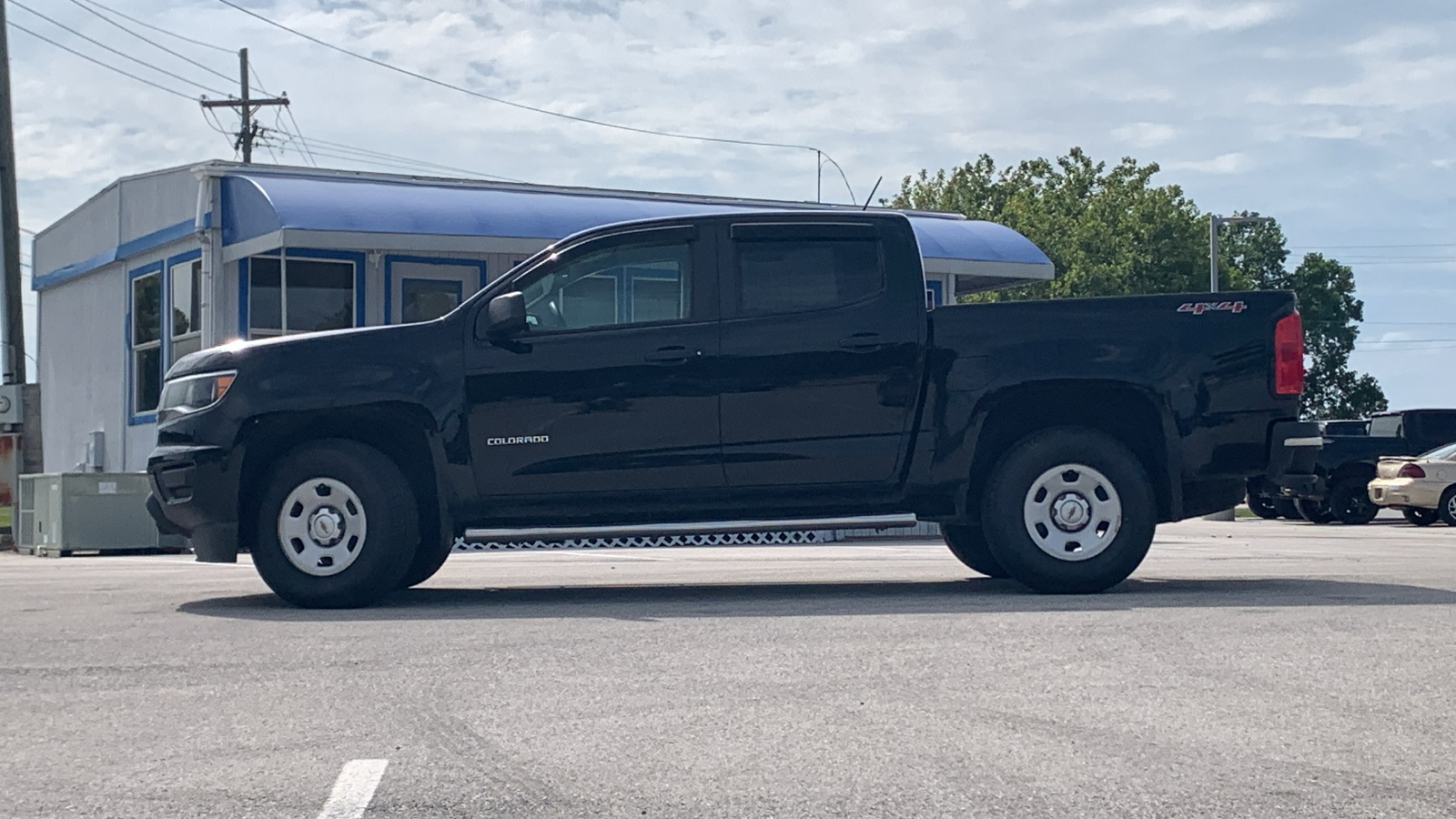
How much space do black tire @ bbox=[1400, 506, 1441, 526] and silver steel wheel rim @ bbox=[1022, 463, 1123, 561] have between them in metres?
18.0

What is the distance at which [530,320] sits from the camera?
9.01 m


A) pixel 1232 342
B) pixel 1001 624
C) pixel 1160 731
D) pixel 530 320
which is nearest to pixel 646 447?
pixel 530 320

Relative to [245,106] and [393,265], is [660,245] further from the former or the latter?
[245,106]

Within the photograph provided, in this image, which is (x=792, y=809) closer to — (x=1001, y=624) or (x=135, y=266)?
(x=1001, y=624)

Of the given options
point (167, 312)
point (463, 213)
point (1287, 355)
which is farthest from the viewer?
point (167, 312)

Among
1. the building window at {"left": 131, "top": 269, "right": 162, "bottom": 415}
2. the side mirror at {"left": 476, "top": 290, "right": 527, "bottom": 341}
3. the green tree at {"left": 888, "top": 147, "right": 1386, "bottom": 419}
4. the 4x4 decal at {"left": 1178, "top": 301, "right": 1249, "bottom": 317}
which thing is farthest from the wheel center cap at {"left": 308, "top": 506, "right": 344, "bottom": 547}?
the green tree at {"left": 888, "top": 147, "right": 1386, "bottom": 419}

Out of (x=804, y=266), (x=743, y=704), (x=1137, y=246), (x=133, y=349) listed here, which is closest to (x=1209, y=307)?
(x=804, y=266)

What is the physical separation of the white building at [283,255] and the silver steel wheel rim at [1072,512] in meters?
10.2

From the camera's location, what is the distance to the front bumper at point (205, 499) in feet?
29.2

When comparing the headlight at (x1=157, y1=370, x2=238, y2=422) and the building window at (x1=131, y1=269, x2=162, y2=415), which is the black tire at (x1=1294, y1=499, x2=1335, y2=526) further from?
the headlight at (x1=157, y1=370, x2=238, y2=422)

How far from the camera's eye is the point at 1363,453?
26.4m

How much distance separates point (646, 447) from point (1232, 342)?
3145 millimetres

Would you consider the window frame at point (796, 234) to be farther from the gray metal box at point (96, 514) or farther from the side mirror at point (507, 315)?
the gray metal box at point (96, 514)

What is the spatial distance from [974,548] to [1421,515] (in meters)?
17.8
